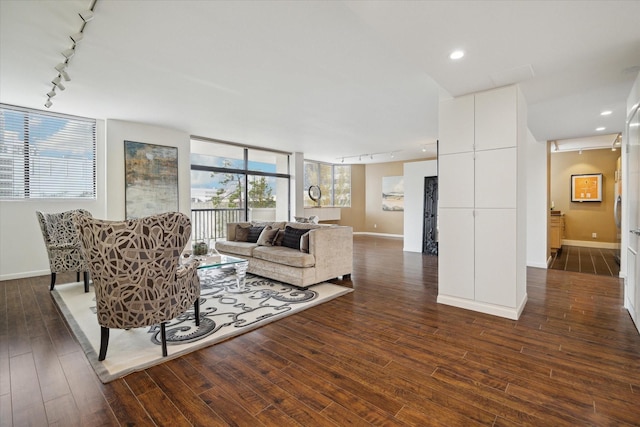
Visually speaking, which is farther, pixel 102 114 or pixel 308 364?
pixel 102 114

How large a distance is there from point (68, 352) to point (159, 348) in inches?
29.0

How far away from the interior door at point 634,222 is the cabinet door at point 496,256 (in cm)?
105

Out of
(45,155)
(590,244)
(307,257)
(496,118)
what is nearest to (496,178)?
(496,118)

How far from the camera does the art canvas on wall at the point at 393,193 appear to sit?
1084cm

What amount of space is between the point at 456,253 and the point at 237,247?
338 cm

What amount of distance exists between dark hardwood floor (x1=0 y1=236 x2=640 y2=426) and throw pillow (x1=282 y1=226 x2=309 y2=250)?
1.46 m

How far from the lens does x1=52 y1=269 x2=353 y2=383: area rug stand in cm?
238

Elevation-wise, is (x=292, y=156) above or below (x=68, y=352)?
above

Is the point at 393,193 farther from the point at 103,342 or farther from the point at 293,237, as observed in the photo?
the point at 103,342

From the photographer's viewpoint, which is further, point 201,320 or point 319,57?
point 319,57

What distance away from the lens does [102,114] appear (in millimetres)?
5246

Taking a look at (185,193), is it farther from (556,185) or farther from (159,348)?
(556,185)

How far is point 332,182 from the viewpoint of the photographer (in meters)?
11.6

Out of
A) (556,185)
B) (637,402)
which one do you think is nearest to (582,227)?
(556,185)
